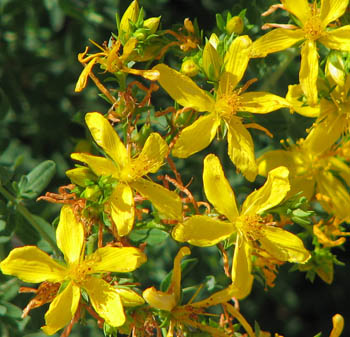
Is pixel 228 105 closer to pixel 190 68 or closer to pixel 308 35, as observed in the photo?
pixel 190 68

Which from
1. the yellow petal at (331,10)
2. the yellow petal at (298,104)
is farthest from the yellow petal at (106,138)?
the yellow petal at (331,10)

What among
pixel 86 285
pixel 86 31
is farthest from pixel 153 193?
pixel 86 31

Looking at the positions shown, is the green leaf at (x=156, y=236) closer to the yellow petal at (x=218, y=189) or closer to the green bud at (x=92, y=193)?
the yellow petal at (x=218, y=189)

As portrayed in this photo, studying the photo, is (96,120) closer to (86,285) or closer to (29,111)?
(86,285)

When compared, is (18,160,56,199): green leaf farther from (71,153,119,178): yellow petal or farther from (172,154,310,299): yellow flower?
(172,154,310,299): yellow flower

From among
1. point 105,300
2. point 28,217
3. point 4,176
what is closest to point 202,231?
point 105,300

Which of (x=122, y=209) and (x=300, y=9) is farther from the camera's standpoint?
(x=300, y=9)

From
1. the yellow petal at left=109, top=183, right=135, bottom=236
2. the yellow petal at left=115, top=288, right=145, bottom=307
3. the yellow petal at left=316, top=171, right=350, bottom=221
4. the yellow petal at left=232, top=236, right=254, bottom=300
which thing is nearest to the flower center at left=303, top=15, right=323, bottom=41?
the yellow petal at left=316, top=171, right=350, bottom=221
